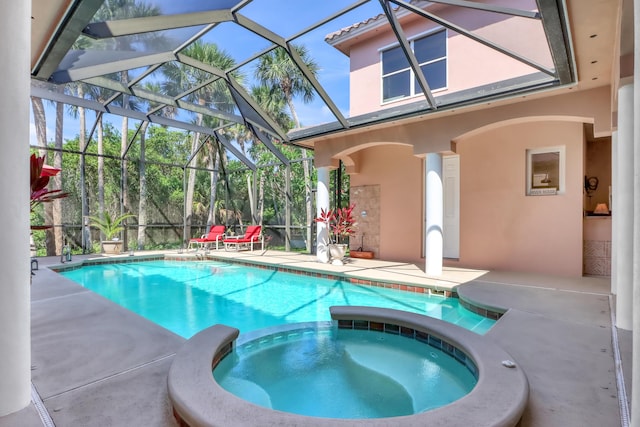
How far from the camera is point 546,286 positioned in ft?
18.6

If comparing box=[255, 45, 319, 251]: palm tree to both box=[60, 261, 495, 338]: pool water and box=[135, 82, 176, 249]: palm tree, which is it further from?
box=[60, 261, 495, 338]: pool water

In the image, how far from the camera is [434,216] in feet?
22.3

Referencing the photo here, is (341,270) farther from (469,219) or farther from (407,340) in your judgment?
(407,340)

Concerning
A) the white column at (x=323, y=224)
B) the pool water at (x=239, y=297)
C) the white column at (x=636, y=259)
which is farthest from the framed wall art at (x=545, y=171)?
the white column at (x=636, y=259)

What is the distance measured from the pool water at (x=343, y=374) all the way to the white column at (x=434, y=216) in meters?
3.42

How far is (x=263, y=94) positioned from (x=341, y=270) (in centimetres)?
1255

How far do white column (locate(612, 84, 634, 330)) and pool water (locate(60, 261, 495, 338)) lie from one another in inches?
55.1

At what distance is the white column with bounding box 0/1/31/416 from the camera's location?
1.71m

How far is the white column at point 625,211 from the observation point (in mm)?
3480

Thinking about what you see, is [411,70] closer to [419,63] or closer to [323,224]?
[419,63]

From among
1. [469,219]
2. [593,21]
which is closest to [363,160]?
[469,219]

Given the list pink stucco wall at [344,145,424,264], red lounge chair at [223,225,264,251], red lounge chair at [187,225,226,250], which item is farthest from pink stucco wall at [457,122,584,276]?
red lounge chair at [187,225,226,250]

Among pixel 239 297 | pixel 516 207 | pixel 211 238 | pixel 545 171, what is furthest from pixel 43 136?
pixel 545 171

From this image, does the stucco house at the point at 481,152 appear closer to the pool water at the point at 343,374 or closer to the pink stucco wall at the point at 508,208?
the pink stucco wall at the point at 508,208
